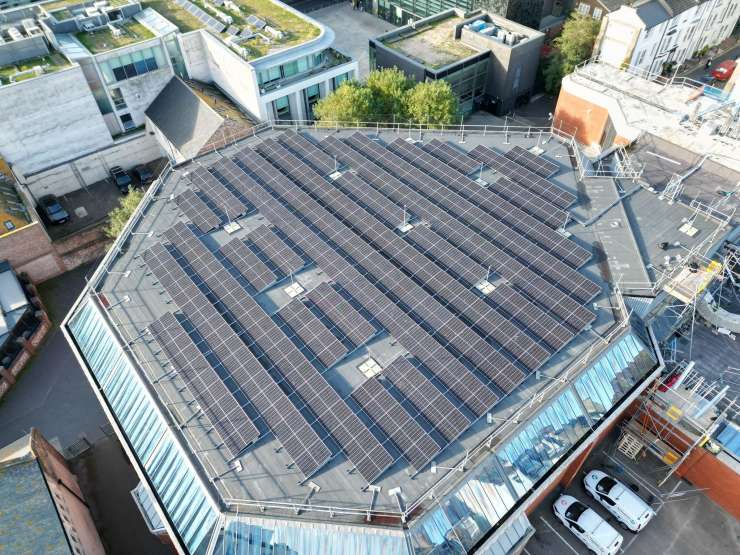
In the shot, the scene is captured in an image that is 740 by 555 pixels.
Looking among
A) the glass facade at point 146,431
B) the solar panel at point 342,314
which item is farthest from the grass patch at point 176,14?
the solar panel at point 342,314

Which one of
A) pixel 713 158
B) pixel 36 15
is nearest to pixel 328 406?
pixel 713 158

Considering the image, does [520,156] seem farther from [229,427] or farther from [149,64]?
[149,64]

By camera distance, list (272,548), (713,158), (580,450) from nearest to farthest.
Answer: (272,548) < (580,450) < (713,158)

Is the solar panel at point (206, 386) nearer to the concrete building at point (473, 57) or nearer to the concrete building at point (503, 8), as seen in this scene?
the concrete building at point (473, 57)

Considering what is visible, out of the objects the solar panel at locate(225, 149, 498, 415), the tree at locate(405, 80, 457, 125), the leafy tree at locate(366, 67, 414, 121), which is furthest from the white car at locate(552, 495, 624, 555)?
the leafy tree at locate(366, 67, 414, 121)

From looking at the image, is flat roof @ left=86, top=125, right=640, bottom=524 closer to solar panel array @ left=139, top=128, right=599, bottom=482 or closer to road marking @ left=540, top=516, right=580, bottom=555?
solar panel array @ left=139, top=128, right=599, bottom=482

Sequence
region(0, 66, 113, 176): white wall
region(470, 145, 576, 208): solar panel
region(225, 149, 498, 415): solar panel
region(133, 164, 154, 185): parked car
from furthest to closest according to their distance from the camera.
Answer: region(133, 164, 154, 185): parked car < region(0, 66, 113, 176): white wall < region(470, 145, 576, 208): solar panel < region(225, 149, 498, 415): solar panel

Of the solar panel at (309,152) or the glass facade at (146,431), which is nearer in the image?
the glass facade at (146,431)
